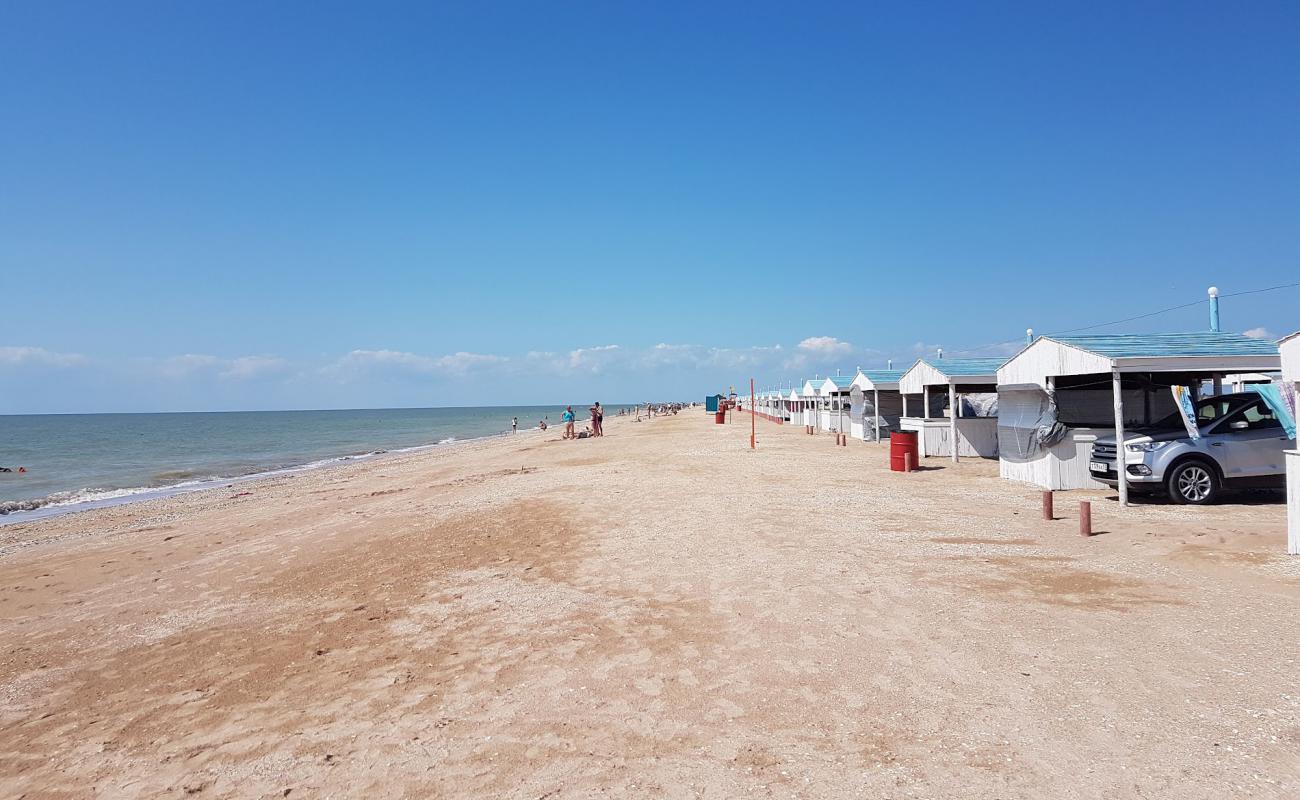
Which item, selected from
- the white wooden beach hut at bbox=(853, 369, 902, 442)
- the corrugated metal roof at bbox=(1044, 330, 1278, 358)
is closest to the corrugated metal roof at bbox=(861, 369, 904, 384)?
the white wooden beach hut at bbox=(853, 369, 902, 442)

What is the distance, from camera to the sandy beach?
12.7 feet

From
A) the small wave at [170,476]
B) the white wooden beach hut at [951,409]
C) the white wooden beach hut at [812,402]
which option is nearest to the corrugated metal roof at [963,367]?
the white wooden beach hut at [951,409]

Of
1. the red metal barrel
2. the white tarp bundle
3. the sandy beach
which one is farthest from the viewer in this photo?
the red metal barrel

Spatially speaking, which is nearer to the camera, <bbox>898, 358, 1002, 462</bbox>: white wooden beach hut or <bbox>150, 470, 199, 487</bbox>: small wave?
<bbox>898, 358, 1002, 462</bbox>: white wooden beach hut

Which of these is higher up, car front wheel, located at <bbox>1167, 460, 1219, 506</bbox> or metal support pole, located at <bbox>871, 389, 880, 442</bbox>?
metal support pole, located at <bbox>871, 389, 880, 442</bbox>

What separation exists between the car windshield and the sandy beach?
165 centimetres

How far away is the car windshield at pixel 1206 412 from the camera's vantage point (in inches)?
479

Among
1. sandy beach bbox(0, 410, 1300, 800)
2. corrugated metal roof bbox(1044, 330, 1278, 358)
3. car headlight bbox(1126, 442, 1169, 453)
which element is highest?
corrugated metal roof bbox(1044, 330, 1278, 358)

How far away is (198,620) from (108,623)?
3.64 feet

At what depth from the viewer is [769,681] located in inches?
196

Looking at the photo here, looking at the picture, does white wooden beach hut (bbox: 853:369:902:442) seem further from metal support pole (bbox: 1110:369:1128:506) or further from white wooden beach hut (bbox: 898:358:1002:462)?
metal support pole (bbox: 1110:369:1128:506)

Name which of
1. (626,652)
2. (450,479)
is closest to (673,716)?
(626,652)

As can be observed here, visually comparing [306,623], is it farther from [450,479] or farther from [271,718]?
[450,479]

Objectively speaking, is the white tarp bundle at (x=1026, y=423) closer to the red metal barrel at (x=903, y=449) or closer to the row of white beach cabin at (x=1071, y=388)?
the row of white beach cabin at (x=1071, y=388)
